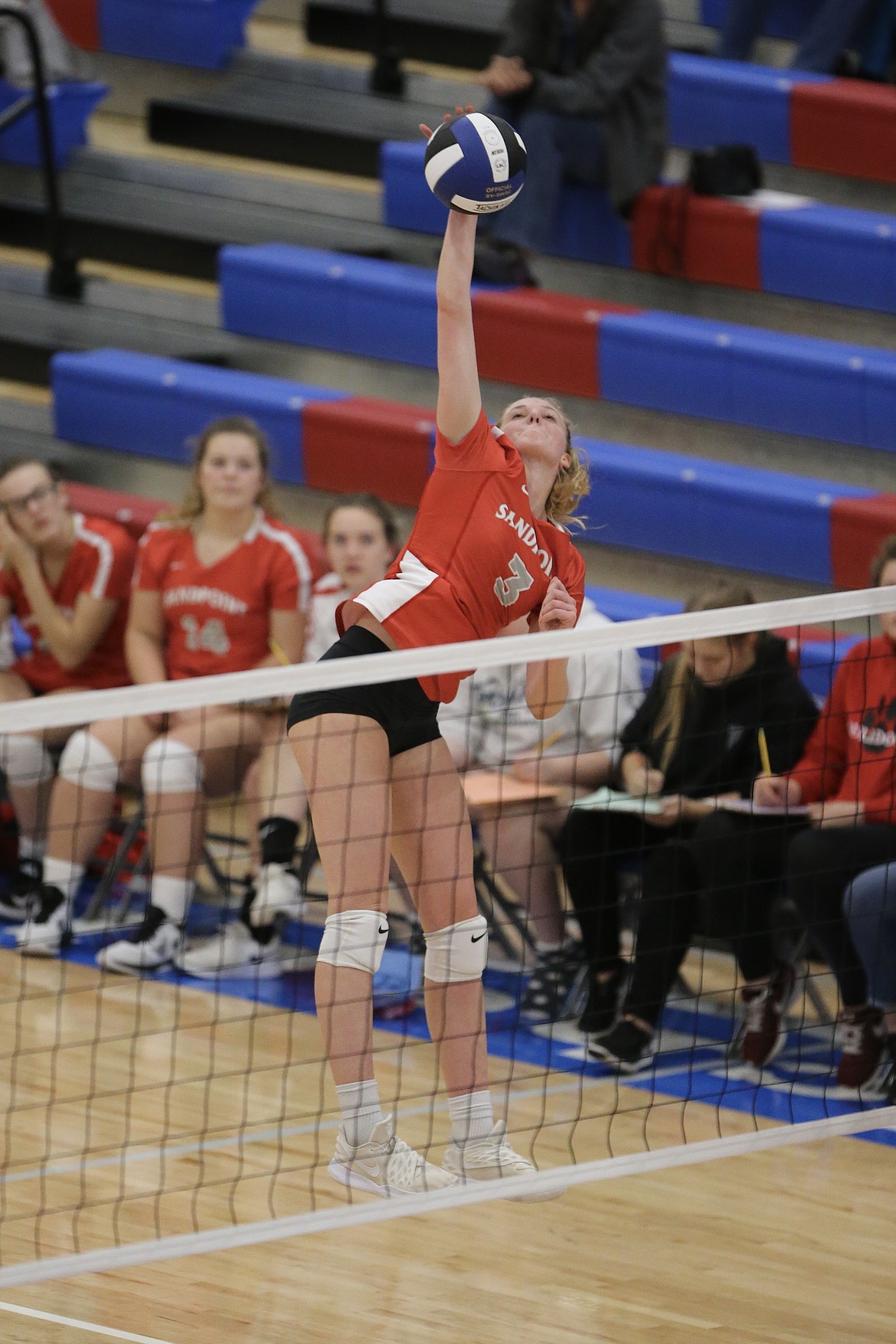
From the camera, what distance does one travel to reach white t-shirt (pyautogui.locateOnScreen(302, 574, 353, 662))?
6277 millimetres

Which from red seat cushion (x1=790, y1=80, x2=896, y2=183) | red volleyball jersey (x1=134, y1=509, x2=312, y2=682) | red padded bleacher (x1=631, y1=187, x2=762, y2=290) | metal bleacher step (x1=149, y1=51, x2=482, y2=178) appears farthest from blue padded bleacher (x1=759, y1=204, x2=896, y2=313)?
red volleyball jersey (x1=134, y1=509, x2=312, y2=682)

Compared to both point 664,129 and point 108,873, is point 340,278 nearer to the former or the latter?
point 664,129

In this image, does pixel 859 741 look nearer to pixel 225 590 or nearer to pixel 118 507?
pixel 225 590

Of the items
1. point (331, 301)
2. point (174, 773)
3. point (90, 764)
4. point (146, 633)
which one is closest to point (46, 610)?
point (146, 633)

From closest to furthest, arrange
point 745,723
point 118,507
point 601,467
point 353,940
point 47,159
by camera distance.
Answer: point 353,940
point 745,723
point 601,467
point 118,507
point 47,159

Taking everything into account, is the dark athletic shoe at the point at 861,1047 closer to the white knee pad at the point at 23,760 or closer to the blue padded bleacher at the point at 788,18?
the white knee pad at the point at 23,760

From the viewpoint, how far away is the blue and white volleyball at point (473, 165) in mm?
3664

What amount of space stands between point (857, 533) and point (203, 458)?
2.16 metres

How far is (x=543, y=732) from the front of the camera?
599cm

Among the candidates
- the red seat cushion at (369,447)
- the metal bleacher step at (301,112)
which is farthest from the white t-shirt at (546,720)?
the metal bleacher step at (301,112)

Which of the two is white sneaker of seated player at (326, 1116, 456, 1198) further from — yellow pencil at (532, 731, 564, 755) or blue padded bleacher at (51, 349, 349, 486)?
blue padded bleacher at (51, 349, 349, 486)

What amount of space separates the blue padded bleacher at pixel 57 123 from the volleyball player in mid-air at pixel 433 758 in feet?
17.6

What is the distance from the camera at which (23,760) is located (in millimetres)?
6402

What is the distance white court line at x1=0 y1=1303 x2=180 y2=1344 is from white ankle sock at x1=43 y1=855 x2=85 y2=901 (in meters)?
2.05
